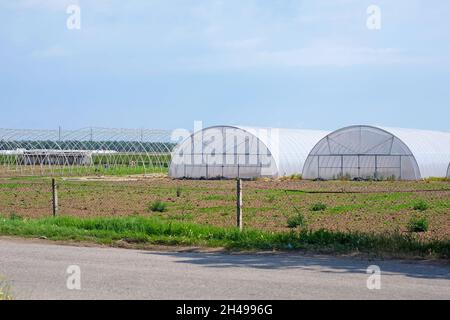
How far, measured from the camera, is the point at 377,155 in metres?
46.7

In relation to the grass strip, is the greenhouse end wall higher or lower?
higher

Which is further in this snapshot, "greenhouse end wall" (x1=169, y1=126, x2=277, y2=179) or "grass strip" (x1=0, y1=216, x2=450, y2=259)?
"greenhouse end wall" (x1=169, y1=126, x2=277, y2=179)

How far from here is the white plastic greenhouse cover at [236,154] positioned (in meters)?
49.3

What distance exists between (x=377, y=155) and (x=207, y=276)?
39.2 metres

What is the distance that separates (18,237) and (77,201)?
39.2 ft

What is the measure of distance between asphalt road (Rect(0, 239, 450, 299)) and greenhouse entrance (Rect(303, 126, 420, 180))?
117ft

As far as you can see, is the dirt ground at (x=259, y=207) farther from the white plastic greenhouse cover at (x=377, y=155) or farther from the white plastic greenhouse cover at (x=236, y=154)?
the white plastic greenhouse cover at (x=236, y=154)

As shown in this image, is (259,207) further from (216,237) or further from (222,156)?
(222,156)

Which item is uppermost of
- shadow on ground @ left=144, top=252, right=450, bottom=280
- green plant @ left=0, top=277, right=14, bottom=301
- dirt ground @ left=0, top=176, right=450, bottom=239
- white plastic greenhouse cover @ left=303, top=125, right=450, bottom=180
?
white plastic greenhouse cover @ left=303, top=125, right=450, bottom=180

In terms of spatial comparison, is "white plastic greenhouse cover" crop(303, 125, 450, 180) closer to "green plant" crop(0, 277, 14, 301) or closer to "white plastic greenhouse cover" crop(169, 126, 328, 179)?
"white plastic greenhouse cover" crop(169, 126, 328, 179)

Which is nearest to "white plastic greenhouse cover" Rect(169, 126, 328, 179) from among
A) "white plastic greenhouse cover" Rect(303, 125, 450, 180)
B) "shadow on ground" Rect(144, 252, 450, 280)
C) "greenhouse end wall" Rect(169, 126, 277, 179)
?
"greenhouse end wall" Rect(169, 126, 277, 179)

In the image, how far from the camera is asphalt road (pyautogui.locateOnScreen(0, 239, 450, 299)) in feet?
25.6
